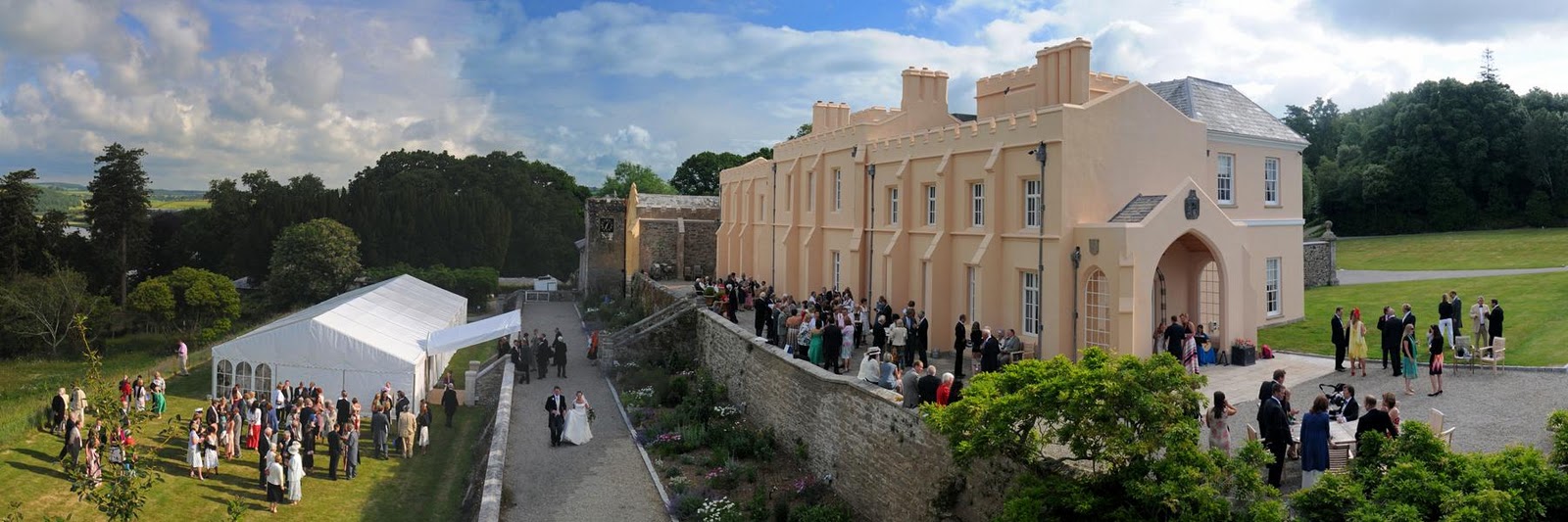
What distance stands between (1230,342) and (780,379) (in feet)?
30.2

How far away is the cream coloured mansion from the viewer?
1809 centimetres

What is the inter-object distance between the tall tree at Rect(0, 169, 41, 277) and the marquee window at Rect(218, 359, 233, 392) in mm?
32539

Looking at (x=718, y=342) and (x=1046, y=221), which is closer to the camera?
(x=1046, y=221)

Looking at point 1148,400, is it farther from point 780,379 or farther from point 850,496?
point 780,379

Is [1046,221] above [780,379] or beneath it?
above

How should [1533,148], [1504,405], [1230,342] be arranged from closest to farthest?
A: [1504,405] < [1230,342] < [1533,148]

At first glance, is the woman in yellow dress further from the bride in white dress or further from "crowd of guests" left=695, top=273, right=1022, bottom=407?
the bride in white dress

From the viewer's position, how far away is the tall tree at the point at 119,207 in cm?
5234

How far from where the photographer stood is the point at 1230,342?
768 inches

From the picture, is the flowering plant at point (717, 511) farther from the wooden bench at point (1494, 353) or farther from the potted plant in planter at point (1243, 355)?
the wooden bench at point (1494, 353)

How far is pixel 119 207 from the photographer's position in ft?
173

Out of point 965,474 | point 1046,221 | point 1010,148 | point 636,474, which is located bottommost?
point 636,474

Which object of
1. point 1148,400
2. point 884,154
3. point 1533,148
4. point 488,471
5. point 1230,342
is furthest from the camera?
point 1533,148

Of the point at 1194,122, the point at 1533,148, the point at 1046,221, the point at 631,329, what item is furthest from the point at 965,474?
the point at 1533,148
